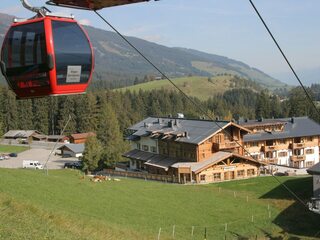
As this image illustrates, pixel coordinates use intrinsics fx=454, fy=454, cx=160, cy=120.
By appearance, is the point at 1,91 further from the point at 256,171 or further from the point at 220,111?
the point at 256,171

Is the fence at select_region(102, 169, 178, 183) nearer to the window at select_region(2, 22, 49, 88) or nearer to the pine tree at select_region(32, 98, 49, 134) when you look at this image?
the window at select_region(2, 22, 49, 88)

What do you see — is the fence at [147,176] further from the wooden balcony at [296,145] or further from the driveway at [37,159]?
the wooden balcony at [296,145]

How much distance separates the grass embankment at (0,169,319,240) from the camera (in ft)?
75.9

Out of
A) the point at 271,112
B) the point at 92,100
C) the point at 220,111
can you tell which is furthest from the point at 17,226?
the point at 220,111

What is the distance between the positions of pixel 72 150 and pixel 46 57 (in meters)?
82.0

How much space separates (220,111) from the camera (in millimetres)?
138500

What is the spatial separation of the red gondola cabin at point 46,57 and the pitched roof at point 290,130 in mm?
60993

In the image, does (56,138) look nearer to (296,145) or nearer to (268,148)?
(268,148)

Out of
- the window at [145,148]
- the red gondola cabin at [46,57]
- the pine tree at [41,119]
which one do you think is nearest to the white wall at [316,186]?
the window at [145,148]

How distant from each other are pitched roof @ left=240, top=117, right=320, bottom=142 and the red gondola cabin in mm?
60993

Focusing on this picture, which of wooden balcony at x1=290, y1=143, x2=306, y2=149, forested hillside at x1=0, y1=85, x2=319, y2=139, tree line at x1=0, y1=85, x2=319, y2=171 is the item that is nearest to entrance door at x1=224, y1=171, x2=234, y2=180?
wooden balcony at x1=290, y1=143, x2=306, y2=149

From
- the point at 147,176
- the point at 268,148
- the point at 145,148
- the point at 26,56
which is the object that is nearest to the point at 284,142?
the point at 268,148

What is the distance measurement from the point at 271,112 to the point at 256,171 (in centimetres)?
6943

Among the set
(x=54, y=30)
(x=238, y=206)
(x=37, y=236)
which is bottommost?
(x=238, y=206)
